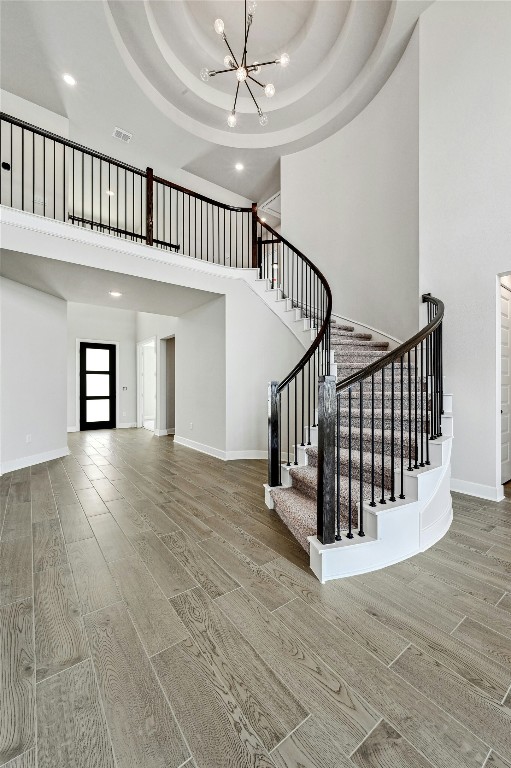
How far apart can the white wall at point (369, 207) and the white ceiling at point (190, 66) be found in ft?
1.32

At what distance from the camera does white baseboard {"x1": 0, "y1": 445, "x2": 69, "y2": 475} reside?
4311 mm

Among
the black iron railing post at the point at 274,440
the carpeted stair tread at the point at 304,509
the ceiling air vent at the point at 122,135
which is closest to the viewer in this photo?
the carpeted stair tread at the point at 304,509

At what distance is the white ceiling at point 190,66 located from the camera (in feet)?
13.2

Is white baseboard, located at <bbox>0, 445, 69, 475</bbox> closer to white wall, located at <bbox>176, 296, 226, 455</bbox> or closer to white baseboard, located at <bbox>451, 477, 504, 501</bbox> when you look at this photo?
white wall, located at <bbox>176, 296, 226, 455</bbox>

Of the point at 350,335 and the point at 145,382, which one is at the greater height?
the point at 350,335

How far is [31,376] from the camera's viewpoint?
189 inches

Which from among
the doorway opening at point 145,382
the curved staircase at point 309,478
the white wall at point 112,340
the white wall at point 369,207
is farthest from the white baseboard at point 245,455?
the white wall at point 112,340

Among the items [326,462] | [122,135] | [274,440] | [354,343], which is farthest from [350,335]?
[122,135]

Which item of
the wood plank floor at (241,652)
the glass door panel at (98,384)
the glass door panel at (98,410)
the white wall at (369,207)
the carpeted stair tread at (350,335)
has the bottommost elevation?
the wood plank floor at (241,652)

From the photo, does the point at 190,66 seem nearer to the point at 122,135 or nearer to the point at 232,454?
the point at 122,135

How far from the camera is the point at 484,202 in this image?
11.0ft

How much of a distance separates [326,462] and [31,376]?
4.82 m

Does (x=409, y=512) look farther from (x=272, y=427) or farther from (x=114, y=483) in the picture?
(x=114, y=483)

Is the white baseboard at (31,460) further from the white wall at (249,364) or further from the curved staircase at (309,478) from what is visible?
the curved staircase at (309,478)
